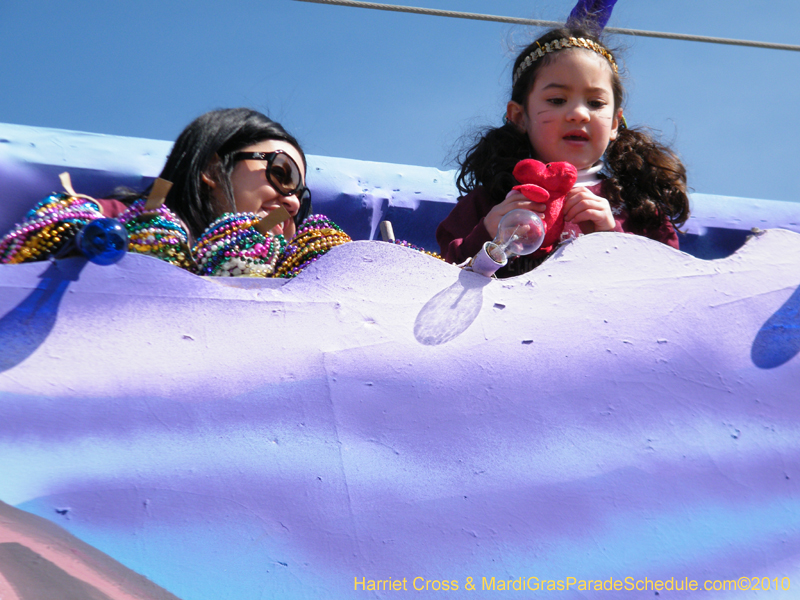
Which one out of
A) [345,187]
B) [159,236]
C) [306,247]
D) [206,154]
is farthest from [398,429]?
[345,187]

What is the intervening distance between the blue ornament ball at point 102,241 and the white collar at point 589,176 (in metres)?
0.96

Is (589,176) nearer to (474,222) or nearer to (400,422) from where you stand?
(474,222)

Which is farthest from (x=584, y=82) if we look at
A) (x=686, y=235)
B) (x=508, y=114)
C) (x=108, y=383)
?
(x=108, y=383)

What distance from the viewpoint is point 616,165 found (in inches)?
65.0

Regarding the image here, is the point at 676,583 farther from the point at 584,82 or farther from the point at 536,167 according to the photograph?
the point at 584,82

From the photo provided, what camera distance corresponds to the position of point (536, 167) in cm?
120

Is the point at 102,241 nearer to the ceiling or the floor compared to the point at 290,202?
nearer to the ceiling

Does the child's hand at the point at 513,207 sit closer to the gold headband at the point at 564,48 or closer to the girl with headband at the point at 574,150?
the girl with headband at the point at 574,150

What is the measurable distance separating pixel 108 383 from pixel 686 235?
1.70m

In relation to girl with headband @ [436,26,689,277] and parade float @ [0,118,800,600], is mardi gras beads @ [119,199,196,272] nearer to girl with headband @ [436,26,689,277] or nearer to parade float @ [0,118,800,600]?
parade float @ [0,118,800,600]

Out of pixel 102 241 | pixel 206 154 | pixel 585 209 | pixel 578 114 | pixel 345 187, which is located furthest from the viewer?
pixel 345 187

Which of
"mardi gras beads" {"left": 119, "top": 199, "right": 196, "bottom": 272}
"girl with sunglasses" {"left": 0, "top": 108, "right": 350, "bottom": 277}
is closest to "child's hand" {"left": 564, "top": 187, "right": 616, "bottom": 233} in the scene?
"girl with sunglasses" {"left": 0, "top": 108, "right": 350, "bottom": 277}

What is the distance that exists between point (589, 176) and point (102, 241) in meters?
1.02

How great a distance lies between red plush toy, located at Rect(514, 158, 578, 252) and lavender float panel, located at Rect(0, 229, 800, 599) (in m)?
0.15
